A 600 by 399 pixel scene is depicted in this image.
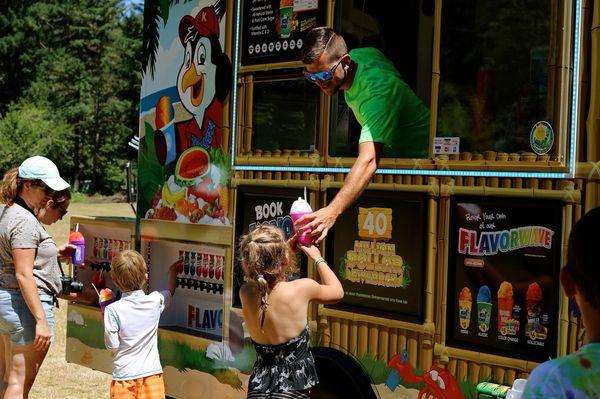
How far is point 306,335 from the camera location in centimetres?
375

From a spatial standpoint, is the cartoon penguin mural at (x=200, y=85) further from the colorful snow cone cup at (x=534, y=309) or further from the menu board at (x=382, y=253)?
the colorful snow cone cup at (x=534, y=309)

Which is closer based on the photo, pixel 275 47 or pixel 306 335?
pixel 306 335

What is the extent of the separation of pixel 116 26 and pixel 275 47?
52.3 metres

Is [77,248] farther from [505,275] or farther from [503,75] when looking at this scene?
[505,275]

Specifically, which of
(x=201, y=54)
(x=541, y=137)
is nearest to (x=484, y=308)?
(x=541, y=137)

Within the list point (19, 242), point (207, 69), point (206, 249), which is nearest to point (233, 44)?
point (207, 69)

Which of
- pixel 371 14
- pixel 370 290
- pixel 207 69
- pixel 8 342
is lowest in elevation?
pixel 8 342

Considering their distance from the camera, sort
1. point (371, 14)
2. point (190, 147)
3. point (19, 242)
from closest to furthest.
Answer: point (19, 242) → point (371, 14) → point (190, 147)

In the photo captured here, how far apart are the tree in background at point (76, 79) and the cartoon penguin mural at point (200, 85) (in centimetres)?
4062

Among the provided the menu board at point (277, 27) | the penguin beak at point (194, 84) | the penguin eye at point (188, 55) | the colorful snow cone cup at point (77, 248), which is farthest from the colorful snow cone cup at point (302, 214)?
the colorful snow cone cup at point (77, 248)

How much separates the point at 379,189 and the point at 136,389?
1.70m

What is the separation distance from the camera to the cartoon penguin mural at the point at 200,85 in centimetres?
516

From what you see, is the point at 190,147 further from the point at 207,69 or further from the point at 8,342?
the point at 8,342

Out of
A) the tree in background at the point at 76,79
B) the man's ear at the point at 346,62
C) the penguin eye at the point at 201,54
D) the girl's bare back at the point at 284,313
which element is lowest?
the girl's bare back at the point at 284,313
